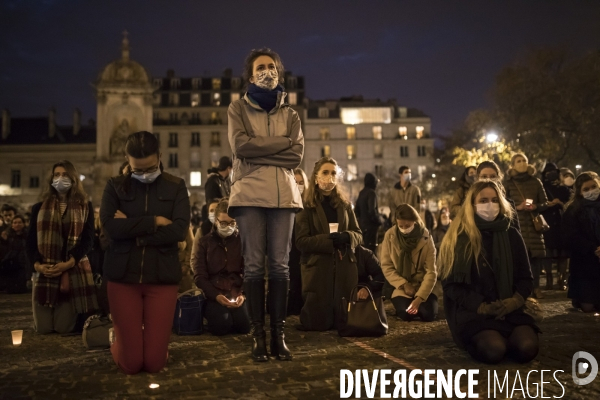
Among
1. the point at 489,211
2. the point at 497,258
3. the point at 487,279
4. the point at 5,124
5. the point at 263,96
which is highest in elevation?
the point at 5,124

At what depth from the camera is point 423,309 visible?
8.23 meters

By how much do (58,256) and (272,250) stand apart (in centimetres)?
341

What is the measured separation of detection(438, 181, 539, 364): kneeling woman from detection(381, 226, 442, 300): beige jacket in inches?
89.7

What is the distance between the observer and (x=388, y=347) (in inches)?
→ 253

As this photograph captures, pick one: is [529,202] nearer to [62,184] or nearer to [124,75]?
[62,184]

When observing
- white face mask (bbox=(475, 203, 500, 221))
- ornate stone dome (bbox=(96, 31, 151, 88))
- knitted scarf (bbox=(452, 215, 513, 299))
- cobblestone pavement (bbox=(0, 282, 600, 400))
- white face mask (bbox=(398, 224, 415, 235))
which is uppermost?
ornate stone dome (bbox=(96, 31, 151, 88))

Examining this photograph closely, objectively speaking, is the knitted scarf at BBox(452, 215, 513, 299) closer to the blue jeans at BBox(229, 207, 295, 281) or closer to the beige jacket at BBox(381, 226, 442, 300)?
the blue jeans at BBox(229, 207, 295, 281)

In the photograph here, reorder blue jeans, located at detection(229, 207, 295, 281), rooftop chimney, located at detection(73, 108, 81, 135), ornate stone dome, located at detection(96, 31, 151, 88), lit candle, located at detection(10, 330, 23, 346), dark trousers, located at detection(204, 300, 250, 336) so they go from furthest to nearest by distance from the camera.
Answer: rooftop chimney, located at detection(73, 108, 81, 135) < ornate stone dome, located at detection(96, 31, 151, 88) < dark trousers, located at detection(204, 300, 250, 336) < lit candle, located at detection(10, 330, 23, 346) < blue jeans, located at detection(229, 207, 295, 281)

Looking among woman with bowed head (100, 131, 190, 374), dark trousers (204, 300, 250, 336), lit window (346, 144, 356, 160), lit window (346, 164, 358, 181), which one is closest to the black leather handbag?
dark trousers (204, 300, 250, 336)

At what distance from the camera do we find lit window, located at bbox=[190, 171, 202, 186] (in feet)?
295

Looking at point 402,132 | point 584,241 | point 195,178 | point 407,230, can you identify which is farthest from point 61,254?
point 402,132

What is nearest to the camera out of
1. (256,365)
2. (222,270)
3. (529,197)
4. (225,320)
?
(256,365)

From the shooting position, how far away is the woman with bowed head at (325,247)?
7598mm

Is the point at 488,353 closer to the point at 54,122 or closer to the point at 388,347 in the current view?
the point at 388,347
